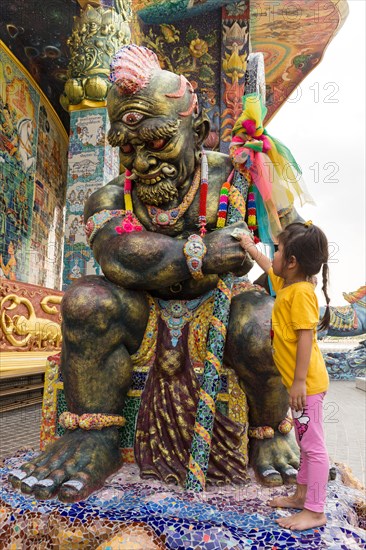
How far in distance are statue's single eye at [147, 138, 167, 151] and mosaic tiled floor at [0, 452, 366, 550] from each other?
1.15 m

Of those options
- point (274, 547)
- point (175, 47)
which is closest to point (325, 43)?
point (175, 47)

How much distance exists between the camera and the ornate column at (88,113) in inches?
189

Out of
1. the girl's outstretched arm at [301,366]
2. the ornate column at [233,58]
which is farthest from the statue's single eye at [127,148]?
the ornate column at [233,58]

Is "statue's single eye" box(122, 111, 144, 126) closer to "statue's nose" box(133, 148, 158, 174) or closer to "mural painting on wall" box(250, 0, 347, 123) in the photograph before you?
"statue's nose" box(133, 148, 158, 174)

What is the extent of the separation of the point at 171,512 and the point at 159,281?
0.72 m

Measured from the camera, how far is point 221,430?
169 centimetres

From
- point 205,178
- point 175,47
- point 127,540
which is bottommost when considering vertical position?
point 127,540

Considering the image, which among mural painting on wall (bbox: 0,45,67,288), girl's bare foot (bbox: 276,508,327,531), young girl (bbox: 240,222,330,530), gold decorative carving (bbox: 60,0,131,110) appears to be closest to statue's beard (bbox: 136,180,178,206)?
young girl (bbox: 240,222,330,530)

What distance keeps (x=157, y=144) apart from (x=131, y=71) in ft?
0.85

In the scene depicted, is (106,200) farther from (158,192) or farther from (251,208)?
(251,208)

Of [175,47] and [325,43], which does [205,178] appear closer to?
[175,47]

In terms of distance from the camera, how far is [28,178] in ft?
24.9

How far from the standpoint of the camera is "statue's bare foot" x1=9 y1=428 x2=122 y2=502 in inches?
56.9

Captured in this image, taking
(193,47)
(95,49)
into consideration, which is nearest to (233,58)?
(193,47)
